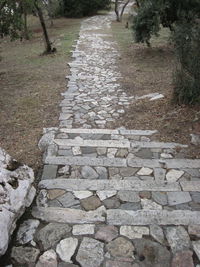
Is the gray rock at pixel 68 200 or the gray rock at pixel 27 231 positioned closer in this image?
the gray rock at pixel 27 231

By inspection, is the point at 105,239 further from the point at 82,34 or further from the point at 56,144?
the point at 82,34

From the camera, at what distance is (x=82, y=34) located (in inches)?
655

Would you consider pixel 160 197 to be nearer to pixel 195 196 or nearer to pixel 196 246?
pixel 195 196

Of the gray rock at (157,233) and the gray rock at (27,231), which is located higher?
the gray rock at (27,231)

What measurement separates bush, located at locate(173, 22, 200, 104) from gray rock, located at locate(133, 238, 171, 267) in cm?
349

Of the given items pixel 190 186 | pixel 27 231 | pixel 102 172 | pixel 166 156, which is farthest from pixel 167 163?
pixel 27 231

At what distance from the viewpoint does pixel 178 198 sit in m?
3.54

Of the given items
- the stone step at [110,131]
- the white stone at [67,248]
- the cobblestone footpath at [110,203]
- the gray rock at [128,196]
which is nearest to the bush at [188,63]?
the stone step at [110,131]

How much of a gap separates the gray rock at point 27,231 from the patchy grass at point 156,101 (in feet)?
7.99

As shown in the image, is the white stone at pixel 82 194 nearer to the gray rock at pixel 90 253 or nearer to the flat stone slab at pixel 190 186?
the gray rock at pixel 90 253

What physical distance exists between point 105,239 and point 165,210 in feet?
2.54

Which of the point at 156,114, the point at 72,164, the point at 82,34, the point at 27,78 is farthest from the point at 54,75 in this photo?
the point at 82,34

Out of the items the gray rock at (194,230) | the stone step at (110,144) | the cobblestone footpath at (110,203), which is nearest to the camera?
the cobblestone footpath at (110,203)

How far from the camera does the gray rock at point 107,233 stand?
117 inches
